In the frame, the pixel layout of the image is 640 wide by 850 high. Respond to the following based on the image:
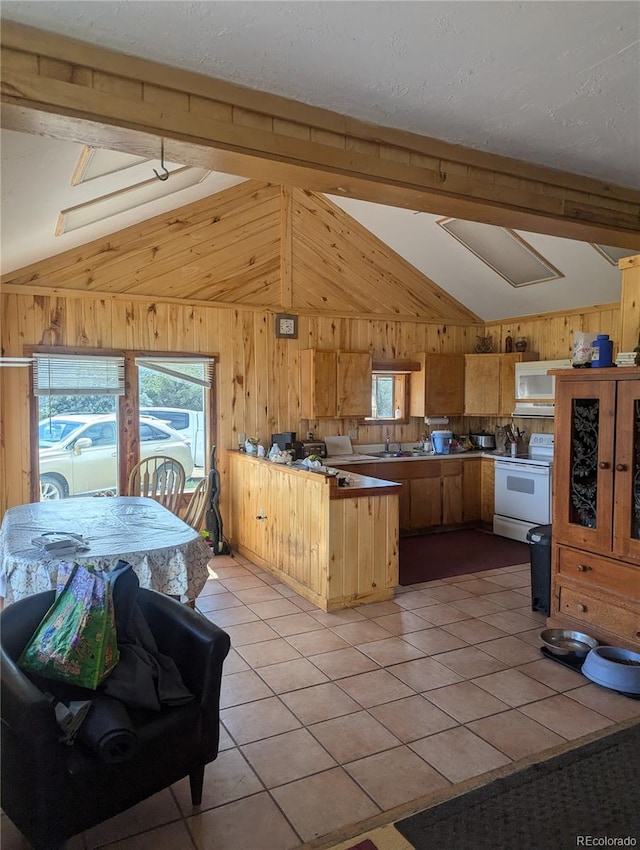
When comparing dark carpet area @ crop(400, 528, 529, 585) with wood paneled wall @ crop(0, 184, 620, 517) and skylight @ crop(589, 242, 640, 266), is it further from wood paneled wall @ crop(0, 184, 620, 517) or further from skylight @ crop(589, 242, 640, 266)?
skylight @ crop(589, 242, 640, 266)

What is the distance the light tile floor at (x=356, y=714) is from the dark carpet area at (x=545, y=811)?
0.43 feet

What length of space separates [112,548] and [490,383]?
490 cm

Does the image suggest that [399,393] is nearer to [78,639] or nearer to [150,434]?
[150,434]

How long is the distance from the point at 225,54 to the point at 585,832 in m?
2.84

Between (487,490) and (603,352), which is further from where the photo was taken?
(487,490)

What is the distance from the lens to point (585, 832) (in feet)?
6.55

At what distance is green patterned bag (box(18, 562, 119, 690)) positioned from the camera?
6.26 feet

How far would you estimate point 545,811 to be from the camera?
209cm

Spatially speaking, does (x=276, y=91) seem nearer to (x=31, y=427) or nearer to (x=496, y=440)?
(x=31, y=427)

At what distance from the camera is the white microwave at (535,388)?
5.97 meters

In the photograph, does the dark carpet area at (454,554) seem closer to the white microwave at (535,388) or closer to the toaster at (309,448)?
the toaster at (309,448)

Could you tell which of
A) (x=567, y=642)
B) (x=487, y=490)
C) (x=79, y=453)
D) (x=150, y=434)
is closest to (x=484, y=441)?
(x=487, y=490)

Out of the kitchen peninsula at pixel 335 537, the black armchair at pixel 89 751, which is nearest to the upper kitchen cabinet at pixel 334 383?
the kitchen peninsula at pixel 335 537

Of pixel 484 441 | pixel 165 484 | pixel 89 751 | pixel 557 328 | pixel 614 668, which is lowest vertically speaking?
pixel 614 668
